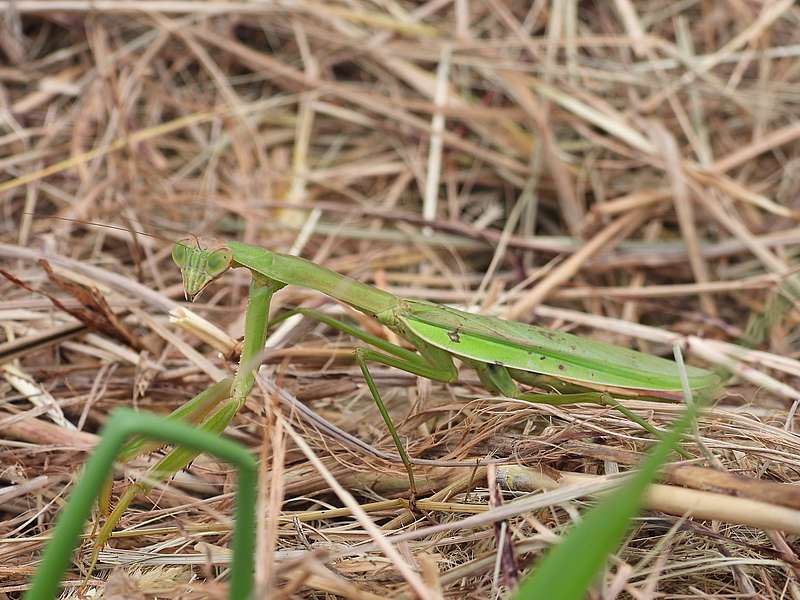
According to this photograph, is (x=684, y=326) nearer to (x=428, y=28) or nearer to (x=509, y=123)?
(x=509, y=123)

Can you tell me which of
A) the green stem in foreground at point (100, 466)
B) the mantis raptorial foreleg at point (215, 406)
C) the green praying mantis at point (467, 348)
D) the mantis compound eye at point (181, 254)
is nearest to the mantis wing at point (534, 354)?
the green praying mantis at point (467, 348)

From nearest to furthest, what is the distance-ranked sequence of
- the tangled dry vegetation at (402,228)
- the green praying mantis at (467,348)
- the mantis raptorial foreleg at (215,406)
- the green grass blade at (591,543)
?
the green grass blade at (591,543) < the mantis raptorial foreleg at (215,406) < the tangled dry vegetation at (402,228) < the green praying mantis at (467,348)

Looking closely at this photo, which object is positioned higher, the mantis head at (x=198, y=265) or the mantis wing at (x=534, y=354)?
the mantis head at (x=198, y=265)

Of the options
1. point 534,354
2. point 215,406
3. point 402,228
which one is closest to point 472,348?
point 534,354

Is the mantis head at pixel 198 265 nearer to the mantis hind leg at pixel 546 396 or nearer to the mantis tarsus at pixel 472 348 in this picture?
the mantis tarsus at pixel 472 348

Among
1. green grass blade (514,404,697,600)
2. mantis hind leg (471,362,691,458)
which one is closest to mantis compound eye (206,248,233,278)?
mantis hind leg (471,362,691,458)

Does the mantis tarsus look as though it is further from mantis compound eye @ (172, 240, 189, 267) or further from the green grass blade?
the green grass blade

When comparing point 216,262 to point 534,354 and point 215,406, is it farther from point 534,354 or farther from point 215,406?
point 534,354

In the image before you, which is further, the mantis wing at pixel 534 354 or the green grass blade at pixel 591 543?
the mantis wing at pixel 534 354

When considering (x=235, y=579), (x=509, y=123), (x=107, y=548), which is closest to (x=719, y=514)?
(x=235, y=579)
